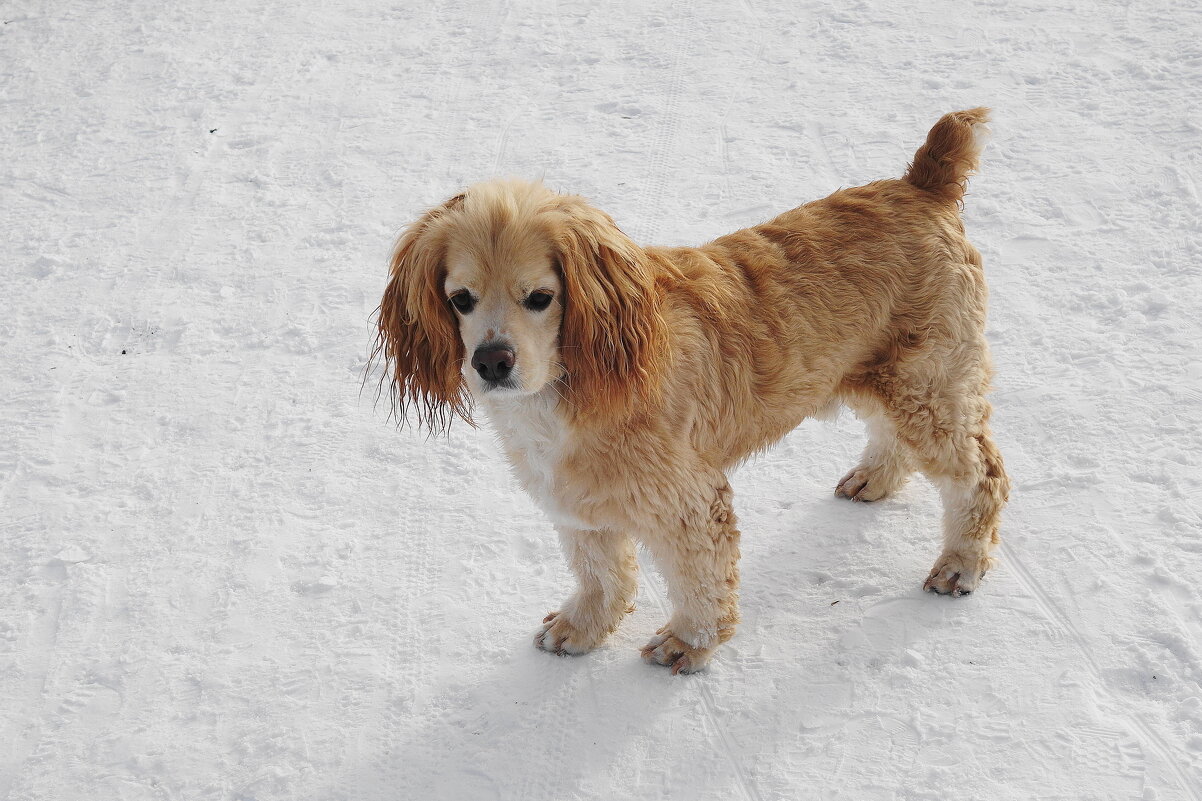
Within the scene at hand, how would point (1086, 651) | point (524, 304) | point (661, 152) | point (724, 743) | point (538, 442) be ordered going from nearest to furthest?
point (524, 304)
point (538, 442)
point (724, 743)
point (1086, 651)
point (661, 152)

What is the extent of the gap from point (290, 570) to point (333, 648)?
53 cm

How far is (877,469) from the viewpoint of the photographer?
4844 mm

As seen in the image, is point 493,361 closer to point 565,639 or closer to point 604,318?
point 604,318

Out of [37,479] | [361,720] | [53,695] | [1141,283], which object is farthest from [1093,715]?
[37,479]

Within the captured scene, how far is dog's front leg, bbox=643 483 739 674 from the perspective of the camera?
3881 mm

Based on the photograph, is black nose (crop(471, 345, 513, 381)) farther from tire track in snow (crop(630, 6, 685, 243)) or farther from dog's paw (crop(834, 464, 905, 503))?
tire track in snow (crop(630, 6, 685, 243))

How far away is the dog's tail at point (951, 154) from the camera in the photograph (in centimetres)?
403

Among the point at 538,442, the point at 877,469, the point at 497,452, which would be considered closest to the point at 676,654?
the point at 538,442

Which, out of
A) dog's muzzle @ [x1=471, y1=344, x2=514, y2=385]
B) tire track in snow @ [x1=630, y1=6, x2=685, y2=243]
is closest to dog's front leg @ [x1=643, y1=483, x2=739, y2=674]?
dog's muzzle @ [x1=471, y1=344, x2=514, y2=385]

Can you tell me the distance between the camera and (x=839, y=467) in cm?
519

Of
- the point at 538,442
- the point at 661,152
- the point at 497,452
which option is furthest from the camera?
the point at 661,152

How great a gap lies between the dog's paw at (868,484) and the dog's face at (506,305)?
81.5 inches

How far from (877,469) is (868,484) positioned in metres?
0.09

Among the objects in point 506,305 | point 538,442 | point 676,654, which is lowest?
point 676,654
